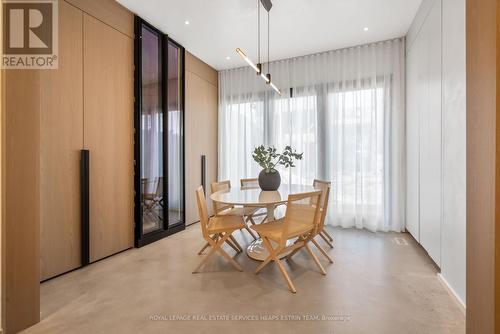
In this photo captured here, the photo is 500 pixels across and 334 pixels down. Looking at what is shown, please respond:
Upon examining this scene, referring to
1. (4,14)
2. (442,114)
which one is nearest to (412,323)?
(442,114)

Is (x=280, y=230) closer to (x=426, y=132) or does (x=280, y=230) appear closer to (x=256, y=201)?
(x=256, y=201)

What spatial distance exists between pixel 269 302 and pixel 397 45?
4.23 meters

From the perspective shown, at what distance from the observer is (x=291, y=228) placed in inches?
90.5

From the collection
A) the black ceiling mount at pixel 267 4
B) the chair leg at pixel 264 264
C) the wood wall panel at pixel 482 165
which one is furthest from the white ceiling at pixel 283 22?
the chair leg at pixel 264 264

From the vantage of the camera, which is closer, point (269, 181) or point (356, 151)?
point (269, 181)

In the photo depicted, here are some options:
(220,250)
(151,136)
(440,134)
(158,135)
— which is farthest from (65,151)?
(440,134)

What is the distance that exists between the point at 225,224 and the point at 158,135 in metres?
Answer: 1.87

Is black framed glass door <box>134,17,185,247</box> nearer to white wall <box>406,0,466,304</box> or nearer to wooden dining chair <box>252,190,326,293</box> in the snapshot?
wooden dining chair <box>252,190,326,293</box>

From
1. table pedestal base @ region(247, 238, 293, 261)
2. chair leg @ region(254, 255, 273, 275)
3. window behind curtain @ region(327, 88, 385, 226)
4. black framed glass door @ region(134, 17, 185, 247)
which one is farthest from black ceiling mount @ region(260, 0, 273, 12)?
table pedestal base @ region(247, 238, 293, 261)

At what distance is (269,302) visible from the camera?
1.98m

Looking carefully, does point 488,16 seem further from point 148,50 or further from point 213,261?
point 148,50

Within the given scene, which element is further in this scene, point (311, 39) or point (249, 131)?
point (249, 131)

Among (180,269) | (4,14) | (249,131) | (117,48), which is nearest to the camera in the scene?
(4,14)

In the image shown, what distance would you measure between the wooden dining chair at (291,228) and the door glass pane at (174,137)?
2.00 m
